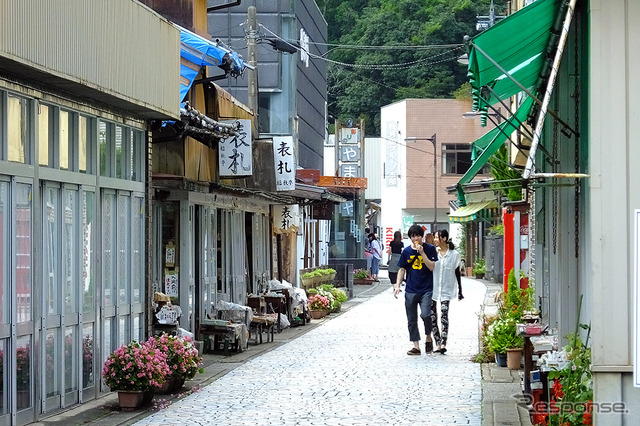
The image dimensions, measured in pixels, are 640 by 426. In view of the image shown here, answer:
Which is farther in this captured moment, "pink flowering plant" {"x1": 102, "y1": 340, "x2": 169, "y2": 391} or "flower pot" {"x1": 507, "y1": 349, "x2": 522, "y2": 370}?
"flower pot" {"x1": 507, "y1": 349, "x2": 522, "y2": 370}

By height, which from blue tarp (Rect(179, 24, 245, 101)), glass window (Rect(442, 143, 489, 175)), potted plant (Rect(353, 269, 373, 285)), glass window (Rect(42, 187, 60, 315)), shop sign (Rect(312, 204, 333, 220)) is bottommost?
potted plant (Rect(353, 269, 373, 285))

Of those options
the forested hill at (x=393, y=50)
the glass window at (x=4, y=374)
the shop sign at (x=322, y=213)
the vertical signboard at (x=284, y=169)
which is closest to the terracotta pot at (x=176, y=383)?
the glass window at (x=4, y=374)

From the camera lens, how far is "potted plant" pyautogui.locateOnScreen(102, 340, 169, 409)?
12258 millimetres

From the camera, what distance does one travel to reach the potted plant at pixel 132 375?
12.3m

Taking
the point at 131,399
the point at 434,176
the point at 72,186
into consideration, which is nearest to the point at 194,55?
the point at 72,186

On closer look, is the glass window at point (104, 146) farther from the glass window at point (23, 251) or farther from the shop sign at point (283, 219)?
the shop sign at point (283, 219)

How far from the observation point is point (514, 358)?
1552 cm

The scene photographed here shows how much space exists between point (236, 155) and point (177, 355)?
7.52m

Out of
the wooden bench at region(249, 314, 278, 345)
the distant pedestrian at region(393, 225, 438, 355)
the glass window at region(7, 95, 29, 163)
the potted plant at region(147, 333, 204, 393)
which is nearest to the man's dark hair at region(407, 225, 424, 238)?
the distant pedestrian at region(393, 225, 438, 355)

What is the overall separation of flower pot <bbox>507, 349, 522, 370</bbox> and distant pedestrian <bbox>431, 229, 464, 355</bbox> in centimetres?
244

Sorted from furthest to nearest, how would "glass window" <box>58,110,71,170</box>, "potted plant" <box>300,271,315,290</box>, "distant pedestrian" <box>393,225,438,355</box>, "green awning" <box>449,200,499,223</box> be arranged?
"green awning" <box>449,200,499,223</box>
"potted plant" <box>300,271,315,290</box>
"distant pedestrian" <box>393,225,438,355</box>
"glass window" <box>58,110,71,170</box>

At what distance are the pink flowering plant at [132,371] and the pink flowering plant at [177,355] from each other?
77 centimetres

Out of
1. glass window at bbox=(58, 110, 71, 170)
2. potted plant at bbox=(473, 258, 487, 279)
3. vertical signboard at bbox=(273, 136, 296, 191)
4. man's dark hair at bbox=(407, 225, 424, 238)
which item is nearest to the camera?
glass window at bbox=(58, 110, 71, 170)

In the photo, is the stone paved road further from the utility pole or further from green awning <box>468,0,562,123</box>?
the utility pole
